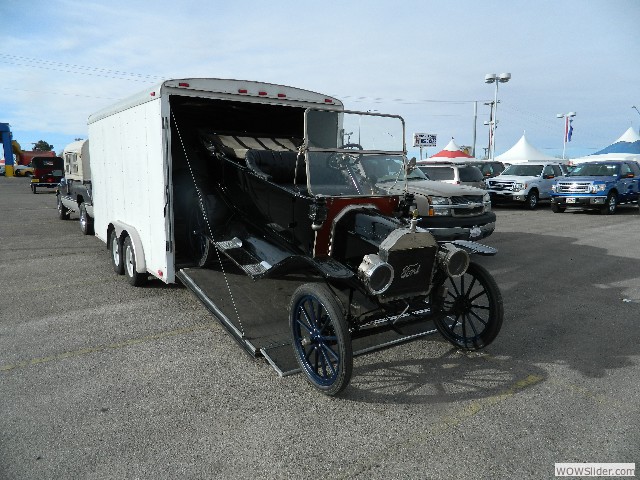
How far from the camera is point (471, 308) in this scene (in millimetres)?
4586

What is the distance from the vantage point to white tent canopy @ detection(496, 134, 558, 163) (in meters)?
36.9

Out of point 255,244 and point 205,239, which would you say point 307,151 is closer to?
point 255,244

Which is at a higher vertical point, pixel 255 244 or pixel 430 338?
pixel 255 244

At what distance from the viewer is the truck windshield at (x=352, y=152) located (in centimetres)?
454

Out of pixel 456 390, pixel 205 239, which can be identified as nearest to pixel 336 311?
pixel 456 390

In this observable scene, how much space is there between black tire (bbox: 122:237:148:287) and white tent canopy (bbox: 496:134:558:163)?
118ft

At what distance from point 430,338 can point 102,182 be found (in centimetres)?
634

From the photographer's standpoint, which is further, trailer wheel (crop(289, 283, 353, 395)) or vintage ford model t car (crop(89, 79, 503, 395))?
vintage ford model t car (crop(89, 79, 503, 395))

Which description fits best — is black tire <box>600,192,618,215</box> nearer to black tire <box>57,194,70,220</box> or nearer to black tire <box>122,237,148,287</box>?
black tire <box>122,237,148,287</box>

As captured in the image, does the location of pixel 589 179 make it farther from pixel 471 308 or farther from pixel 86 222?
pixel 86 222

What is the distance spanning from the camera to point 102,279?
7.23 m

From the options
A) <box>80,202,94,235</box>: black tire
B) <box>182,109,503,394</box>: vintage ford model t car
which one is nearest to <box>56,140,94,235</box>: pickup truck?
<box>80,202,94,235</box>: black tire
